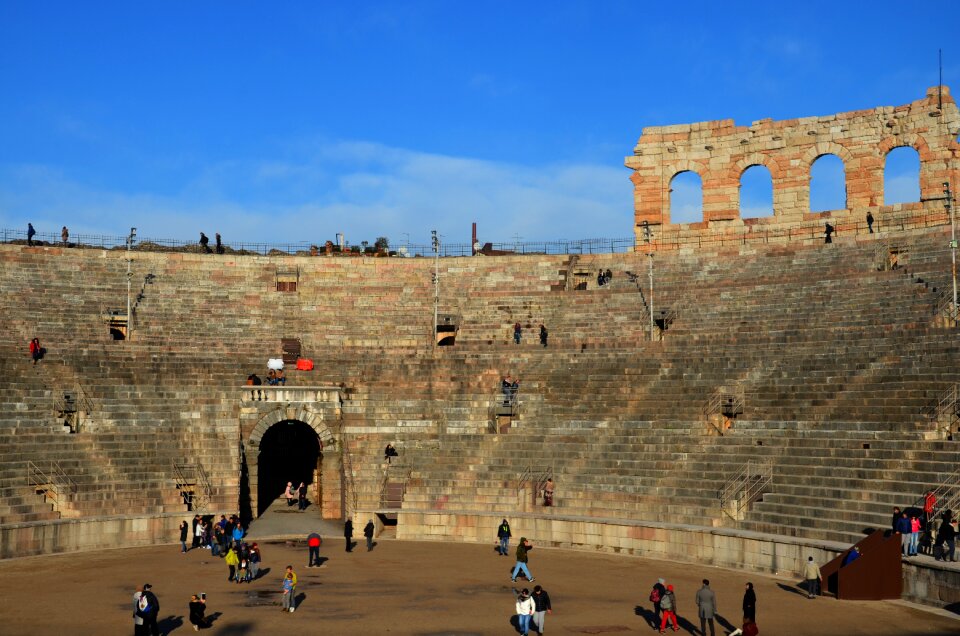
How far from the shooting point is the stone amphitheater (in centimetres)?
3541

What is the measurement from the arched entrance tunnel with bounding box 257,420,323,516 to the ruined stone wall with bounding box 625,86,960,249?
18588 millimetres

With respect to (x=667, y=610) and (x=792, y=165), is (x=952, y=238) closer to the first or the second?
(x=792, y=165)

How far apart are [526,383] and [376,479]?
731 cm

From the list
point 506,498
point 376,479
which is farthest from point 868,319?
point 376,479

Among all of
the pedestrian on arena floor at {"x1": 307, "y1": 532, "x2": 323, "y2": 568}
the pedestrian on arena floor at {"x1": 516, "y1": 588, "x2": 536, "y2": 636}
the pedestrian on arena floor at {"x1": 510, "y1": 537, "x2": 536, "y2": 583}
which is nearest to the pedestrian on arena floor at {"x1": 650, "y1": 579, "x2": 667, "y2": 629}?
the pedestrian on arena floor at {"x1": 516, "y1": 588, "x2": 536, "y2": 636}

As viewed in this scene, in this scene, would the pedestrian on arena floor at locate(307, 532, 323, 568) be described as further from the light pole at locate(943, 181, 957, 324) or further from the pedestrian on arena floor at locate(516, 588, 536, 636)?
the light pole at locate(943, 181, 957, 324)

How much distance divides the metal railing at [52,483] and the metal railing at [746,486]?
21.4 metres

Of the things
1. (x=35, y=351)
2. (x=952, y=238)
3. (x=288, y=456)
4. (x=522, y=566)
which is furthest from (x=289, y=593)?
(x=952, y=238)

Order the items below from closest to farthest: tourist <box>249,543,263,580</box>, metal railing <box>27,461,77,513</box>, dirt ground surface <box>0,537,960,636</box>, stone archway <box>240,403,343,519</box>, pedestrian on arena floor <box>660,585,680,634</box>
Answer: pedestrian on arena floor <box>660,585,680,634</box> → dirt ground surface <box>0,537,960,636</box> → tourist <box>249,543,263,580</box> → metal railing <box>27,461,77,513</box> → stone archway <box>240,403,343,519</box>

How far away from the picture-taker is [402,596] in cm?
2903

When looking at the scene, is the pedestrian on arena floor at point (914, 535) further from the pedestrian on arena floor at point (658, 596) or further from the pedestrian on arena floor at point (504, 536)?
the pedestrian on arena floor at point (504, 536)

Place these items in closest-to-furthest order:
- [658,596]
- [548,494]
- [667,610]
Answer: [667,610], [658,596], [548,494]

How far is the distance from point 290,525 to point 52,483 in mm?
8417

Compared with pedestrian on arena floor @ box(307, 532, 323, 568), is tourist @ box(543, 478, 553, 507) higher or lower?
higher
